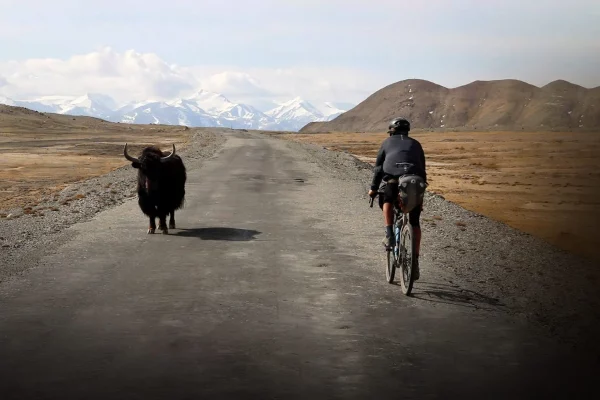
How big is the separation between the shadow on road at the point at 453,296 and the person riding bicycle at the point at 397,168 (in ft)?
1.47

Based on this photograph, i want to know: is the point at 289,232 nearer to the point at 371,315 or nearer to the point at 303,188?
the point at 371,315

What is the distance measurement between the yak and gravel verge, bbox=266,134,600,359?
12.1 ft

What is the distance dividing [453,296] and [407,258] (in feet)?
2.53

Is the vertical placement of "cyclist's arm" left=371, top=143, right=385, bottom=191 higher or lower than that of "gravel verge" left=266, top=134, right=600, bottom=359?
higher

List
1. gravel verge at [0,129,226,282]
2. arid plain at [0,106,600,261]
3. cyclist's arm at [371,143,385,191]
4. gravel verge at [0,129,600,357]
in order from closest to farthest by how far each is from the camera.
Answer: gravel verge at [0,129,600,357] < cyclist's arm at [371,143,385,191] < gravel verge at [0,129,226,282] < arid plain at [0,106,600,261]

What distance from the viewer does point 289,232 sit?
14.5 meters

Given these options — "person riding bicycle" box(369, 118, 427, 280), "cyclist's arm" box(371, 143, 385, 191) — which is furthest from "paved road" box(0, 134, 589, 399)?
"cyclist's arm" box(371, 143, 385, 191)

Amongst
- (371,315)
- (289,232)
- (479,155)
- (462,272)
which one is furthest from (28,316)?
(479,155)

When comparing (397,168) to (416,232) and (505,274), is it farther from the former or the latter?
(505,274)

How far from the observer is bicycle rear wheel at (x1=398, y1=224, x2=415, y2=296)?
869cm

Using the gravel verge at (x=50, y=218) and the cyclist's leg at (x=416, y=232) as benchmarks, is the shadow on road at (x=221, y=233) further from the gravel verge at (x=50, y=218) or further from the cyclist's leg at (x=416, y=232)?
the cyclist's leg at (x=416, y=232)

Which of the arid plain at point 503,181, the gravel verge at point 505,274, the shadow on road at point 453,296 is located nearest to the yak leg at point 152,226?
the gravel verge at point 505,274

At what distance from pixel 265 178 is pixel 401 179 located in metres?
20.5

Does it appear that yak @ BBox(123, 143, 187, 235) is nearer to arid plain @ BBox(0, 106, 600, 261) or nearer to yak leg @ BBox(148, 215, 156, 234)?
yak leg @ BBox(148, 215, 156, 234)
